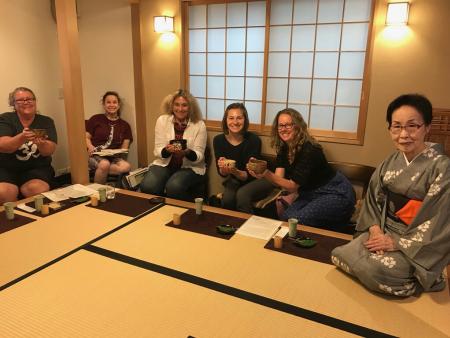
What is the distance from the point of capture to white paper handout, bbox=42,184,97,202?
8.54 feet

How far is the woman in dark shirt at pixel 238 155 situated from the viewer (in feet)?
9.93

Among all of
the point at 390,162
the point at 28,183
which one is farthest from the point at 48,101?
the point at 390,162

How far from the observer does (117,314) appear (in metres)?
1.39

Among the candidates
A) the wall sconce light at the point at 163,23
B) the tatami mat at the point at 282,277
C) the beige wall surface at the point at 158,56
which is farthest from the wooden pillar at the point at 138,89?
the tatami mat at the point at 282,277

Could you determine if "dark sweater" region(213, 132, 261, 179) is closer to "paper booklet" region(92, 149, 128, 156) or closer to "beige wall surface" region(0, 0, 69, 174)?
"paper booklet" region(92, 149, 128, 156)

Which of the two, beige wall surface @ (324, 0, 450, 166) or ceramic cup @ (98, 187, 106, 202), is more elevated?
beige wall surface @ (324, 0, 450, 166)

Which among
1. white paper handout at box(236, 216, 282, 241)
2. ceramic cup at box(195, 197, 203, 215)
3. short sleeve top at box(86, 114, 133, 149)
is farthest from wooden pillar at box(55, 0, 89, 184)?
white paper handout at box(236, 216, 282, 241)

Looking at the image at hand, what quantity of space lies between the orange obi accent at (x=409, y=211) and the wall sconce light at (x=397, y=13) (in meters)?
1.77

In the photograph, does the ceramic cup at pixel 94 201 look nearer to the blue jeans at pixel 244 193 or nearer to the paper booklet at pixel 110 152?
the blue jeans at pixel 244 193

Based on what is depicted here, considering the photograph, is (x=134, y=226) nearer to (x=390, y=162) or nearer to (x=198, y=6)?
(x=390, y=162)

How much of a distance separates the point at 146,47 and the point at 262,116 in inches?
58.4

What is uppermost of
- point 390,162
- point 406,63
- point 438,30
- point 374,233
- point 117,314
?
point 438,30

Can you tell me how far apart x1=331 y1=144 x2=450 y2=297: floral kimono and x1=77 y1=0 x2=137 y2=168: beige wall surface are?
324 cm

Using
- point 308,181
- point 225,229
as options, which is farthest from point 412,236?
point 308,181
